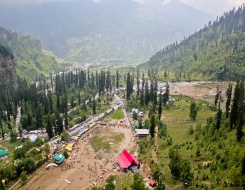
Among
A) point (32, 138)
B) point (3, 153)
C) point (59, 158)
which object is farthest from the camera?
point (32, 138)

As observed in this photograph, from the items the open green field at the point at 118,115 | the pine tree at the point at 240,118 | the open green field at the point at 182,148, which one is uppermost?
the pine tree at the point at 240,118

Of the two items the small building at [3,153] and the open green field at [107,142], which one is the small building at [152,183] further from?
the small building at [3,153]

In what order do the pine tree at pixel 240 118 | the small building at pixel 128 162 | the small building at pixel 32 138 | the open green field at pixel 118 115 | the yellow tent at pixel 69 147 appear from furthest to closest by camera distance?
the open green field at pixel 118 115
the small building at pixel 32 138
the yellow tent at pixel 69 147
the small building at pixel 128 162
the pine tree at pixel 240 118

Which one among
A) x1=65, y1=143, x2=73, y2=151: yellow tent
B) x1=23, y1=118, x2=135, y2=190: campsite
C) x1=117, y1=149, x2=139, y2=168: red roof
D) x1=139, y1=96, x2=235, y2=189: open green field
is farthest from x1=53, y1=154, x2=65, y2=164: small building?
x1=139, y1=96, x2=235, y2=189: open green field

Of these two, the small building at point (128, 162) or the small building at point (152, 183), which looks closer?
the small building at point (152, 183)

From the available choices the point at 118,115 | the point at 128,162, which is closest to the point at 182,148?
the point at 128,162

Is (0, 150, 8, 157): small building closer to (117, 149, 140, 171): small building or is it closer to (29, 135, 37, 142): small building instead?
(29, 135, 37, 142): small building

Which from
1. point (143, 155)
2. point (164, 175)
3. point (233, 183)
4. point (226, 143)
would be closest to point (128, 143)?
point (143, 155)

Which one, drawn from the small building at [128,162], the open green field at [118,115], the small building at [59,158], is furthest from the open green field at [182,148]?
the small building at [59,158]

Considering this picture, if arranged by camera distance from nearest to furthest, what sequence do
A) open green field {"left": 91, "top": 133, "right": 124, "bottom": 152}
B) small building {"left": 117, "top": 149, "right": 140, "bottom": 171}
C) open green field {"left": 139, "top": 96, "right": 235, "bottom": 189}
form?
open green field {"left": 139, "top": 96, "right": 235, "bottom": 189}
small building {"left": 117, "top": 149, "right": 140, "bottom": 171}
open green field {"left": 91, "top": 133, "right": 124, "bottom": 152}

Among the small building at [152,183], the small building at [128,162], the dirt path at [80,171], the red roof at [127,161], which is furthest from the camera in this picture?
the red roof at [127,161]

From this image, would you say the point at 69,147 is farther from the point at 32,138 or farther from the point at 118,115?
the point at 118,115

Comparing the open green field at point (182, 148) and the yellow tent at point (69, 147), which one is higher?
the open green field at point (182, 148)
